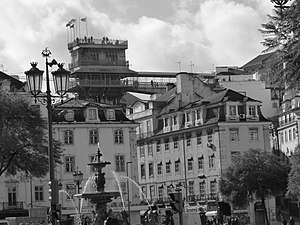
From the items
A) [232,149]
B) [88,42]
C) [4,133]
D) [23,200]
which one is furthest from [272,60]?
[88,42]

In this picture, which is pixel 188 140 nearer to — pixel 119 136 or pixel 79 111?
pixel 119 136

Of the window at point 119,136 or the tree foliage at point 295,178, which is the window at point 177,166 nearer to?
the window at point 119,136

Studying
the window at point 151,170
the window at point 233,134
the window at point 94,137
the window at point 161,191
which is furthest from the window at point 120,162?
the window at point 151,170

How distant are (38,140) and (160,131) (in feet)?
166

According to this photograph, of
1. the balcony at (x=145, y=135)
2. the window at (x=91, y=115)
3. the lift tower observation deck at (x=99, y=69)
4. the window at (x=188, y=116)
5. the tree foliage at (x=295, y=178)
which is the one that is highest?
the lift tower observation deck at (x=99, y=69)

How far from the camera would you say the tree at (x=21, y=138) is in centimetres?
5831

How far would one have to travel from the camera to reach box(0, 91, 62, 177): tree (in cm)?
5831

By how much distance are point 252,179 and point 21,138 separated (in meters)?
32.4

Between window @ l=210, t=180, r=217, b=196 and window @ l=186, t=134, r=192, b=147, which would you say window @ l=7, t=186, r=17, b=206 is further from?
window @ l=186, t=134, r=192, b=147

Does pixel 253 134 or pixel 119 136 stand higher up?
pixel 253 134

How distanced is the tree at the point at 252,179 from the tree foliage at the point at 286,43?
66.0m

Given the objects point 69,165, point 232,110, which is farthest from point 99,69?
point 69,165

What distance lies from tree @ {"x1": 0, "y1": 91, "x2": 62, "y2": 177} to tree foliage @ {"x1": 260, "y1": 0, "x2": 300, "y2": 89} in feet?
128

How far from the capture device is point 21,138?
59438mm
